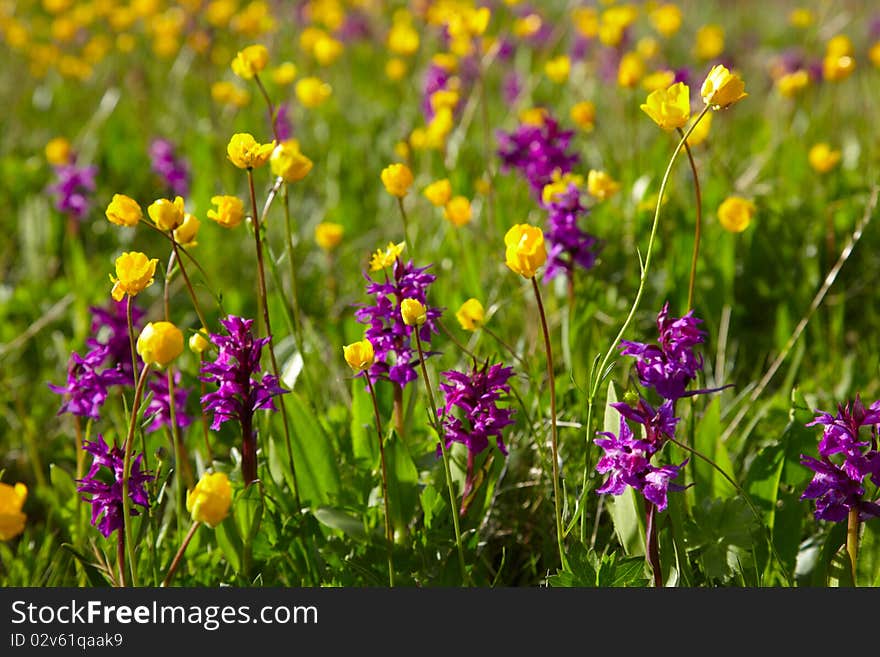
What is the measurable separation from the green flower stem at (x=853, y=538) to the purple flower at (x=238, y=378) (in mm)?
831

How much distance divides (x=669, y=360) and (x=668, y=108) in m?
0.35

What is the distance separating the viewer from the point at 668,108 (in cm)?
132

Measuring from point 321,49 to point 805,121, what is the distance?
205cm

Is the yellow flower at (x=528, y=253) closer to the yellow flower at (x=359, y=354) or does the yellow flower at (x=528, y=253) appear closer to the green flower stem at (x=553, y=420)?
the green flower stem at (x=553, y=420)

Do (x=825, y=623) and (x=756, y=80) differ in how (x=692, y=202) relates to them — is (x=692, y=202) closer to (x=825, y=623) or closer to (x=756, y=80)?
(x=825, y=623)

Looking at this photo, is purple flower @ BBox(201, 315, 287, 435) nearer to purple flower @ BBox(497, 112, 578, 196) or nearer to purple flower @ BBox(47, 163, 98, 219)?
purple flower @ BBox(497, 112, 578, 196)

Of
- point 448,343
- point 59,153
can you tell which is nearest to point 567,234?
point 448,343

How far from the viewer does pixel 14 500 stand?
1058 millimetres

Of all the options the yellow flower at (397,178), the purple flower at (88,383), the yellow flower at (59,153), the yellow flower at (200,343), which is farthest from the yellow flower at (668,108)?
the yellow flower at (59,153)

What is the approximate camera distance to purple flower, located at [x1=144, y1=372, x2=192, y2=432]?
173 centimetres

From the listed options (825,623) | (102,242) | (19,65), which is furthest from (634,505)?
(19,65)

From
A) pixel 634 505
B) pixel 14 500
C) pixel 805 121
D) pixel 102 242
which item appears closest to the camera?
pixel 14 500

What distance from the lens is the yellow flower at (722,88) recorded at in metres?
1.30

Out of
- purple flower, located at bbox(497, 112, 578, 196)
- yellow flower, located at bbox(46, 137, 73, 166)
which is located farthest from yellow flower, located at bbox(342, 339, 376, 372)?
yellow flower, located at bbox(46, 137, 73, 166)
